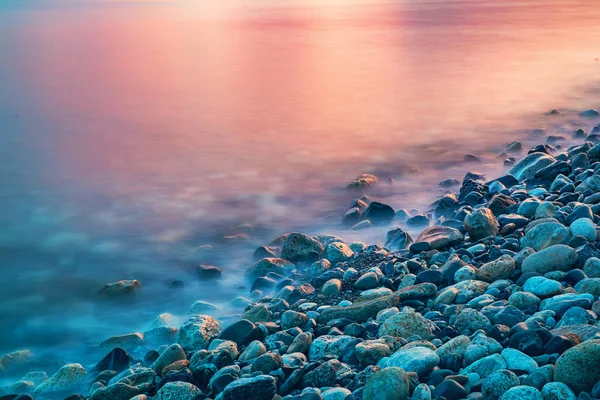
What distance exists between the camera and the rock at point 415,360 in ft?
9.96

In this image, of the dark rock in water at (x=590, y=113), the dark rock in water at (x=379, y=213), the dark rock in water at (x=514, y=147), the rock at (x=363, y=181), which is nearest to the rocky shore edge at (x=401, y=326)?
the dark rock in water at (x=379, y=213)

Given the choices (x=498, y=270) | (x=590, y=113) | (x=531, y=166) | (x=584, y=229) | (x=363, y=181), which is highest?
(x=590, y=113)

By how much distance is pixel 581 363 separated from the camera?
2.65 meters

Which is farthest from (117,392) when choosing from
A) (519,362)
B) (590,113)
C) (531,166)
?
(590,113)

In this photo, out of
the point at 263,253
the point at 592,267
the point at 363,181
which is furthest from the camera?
the point at 363,181

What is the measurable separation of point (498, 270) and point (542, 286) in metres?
0.45

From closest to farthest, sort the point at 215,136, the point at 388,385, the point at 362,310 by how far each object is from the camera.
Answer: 1. the point at 388,385
2. the point at 362,310
3. the point at 215,136

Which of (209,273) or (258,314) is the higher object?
(209,273)

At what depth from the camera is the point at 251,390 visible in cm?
315

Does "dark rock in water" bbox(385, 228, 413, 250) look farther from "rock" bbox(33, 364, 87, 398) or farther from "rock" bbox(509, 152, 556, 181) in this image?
"rock" bbox(33, 364, 87, 398)

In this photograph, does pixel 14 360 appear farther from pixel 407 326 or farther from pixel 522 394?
pixel 522 394

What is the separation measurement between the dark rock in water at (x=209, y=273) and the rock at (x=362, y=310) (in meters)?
1.84

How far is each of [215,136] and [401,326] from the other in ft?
26.2

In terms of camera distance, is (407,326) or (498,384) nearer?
(498,384)
